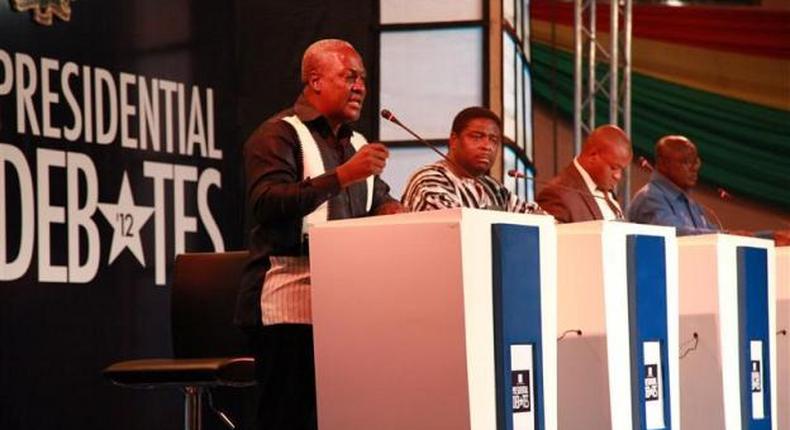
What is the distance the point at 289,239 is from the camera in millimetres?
4047

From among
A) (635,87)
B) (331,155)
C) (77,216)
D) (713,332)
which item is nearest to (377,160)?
(331,155)

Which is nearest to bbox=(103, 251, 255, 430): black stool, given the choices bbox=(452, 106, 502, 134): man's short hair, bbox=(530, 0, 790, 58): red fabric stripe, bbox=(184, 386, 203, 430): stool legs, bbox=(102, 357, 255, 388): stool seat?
bbox=(184, 386, 203, 430): stool legs

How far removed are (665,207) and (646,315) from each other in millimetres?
1764

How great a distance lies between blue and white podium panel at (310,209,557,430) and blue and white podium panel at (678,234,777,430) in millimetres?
1132

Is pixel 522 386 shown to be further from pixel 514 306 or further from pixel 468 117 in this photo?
pixel 468 117

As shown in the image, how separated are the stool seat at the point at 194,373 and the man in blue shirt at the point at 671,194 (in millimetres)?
2250

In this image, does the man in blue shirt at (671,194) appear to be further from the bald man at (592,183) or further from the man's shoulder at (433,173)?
the man's shoulder at (433,173)

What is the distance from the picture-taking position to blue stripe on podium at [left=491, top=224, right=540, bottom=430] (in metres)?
3.79

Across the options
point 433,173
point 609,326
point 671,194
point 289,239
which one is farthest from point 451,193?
point 671,194

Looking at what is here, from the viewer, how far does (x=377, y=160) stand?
3785 mm

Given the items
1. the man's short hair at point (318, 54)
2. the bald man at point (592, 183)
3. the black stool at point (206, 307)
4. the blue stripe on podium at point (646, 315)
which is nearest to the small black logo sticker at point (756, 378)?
the blue stripe on podium at point (646, 315)

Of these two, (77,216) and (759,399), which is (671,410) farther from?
(77,216)

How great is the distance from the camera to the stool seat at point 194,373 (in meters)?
4.37

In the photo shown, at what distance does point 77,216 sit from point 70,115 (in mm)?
383
